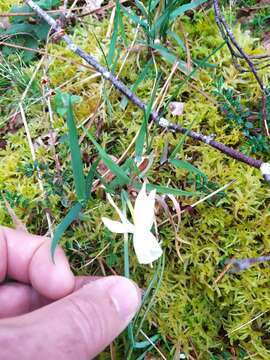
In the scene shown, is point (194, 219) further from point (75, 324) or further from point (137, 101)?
point (75, 324)

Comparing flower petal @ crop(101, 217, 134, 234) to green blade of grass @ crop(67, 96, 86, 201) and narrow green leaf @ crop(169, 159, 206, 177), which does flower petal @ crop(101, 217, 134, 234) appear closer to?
green blade of grass @ crop(67, 96, 86, 201)

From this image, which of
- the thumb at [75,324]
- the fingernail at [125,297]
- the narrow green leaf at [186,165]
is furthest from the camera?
the narrow green leaf at [186,165]

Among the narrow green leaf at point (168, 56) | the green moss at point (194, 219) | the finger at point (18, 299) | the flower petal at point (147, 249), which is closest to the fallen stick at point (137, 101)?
the green moss at point (194, 219)

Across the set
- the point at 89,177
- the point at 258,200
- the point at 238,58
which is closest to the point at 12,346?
the point at 89,177

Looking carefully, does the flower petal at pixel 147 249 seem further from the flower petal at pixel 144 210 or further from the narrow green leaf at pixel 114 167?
the narrow green leaf at pixel 114 167

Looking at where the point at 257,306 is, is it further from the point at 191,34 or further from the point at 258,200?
the point at 191,34

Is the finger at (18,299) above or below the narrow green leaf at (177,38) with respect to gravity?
below
